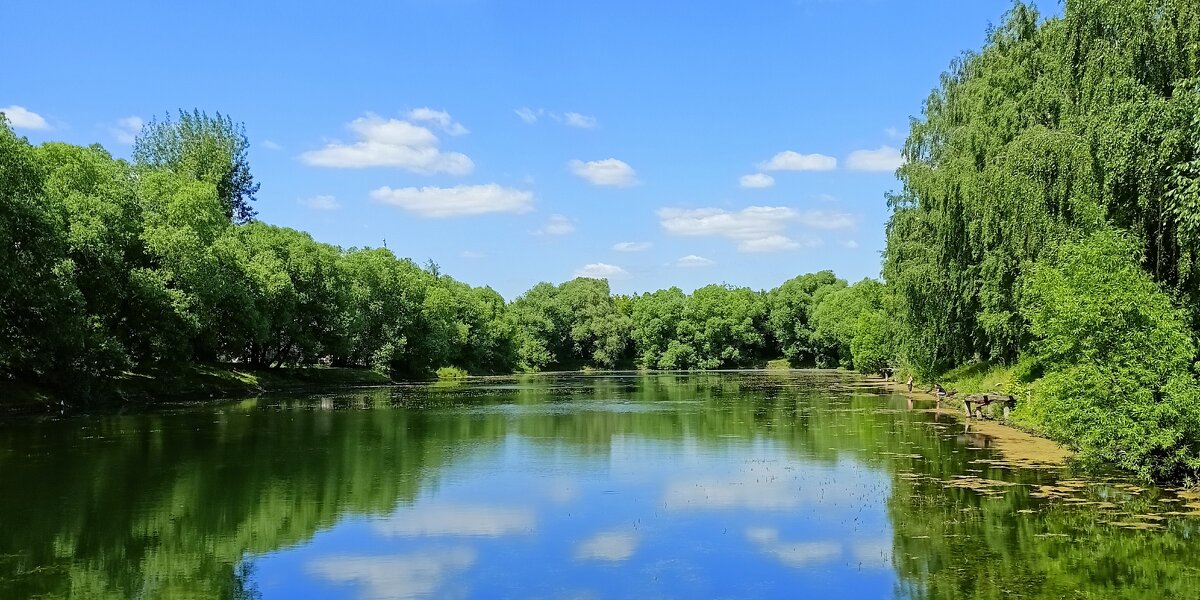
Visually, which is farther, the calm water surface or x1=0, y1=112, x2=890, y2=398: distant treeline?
x1=0, y1=112, x2=890, y2=398: distant treeline

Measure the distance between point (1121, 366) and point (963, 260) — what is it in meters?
17.0

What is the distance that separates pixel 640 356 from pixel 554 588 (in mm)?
121563

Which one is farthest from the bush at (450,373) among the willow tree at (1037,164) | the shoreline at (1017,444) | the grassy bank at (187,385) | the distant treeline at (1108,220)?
the distant treeline at (1108,220)

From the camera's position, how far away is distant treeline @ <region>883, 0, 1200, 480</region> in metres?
16.2

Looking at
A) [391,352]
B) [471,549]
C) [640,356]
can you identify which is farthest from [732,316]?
[471,549]

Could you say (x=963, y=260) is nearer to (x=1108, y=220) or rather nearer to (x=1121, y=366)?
(x=1108, y=220)

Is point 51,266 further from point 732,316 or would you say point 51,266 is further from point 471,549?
point 732,316

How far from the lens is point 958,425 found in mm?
30281

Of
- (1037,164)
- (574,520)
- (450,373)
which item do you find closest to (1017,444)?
(1037,164)

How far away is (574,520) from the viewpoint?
15.9 metres

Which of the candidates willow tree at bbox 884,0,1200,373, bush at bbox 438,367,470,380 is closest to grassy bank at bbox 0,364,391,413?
bush at bbox 438,367,470,380

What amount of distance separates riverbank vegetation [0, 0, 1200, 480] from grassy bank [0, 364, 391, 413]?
1.06m

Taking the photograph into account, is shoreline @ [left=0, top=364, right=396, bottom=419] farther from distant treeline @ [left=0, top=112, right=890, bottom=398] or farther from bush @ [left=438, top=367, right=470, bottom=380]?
bush @ [left=438, top=367, right=470, bottom=380]

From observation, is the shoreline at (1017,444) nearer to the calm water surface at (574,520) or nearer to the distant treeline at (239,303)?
the calm water surface at (574,520)
